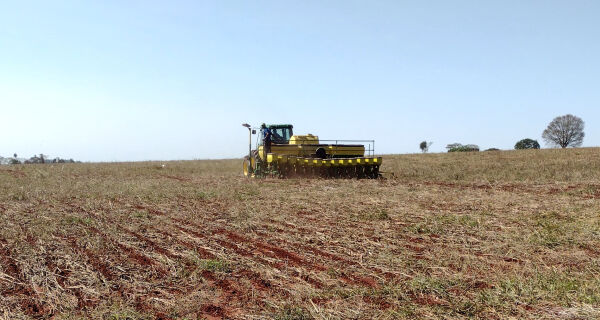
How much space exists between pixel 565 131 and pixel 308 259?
54227mm

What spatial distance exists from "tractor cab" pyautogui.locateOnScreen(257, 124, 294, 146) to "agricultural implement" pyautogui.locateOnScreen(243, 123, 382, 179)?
1.03 metres

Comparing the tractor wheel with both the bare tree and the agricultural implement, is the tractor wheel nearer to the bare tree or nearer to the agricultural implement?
the agricultural implement

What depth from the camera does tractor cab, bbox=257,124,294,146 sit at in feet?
66.6

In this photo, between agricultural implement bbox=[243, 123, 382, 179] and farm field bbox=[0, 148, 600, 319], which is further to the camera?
agricultural implement bbox=[243, 123, 382, 179]

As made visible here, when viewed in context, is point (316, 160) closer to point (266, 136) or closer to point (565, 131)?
point (266, 136)

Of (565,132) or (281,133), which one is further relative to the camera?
(565,132)

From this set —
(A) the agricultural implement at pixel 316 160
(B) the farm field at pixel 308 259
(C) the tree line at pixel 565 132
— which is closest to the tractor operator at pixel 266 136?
(A) the agricultural implement at pixel 316 160

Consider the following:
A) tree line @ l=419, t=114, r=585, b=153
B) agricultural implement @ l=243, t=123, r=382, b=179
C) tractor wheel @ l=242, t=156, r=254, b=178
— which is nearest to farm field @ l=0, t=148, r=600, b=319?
agricultural implement @ l=243, t=123, r=382, b=179

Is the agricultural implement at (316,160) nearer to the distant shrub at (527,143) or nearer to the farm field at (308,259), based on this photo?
the farm field at (308,259)

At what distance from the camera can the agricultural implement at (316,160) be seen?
17688 millimetres

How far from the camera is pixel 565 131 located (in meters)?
50.2

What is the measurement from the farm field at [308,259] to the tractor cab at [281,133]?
987 cm

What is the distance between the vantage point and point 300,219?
8.24 meters

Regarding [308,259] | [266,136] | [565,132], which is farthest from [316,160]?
[565,132]
